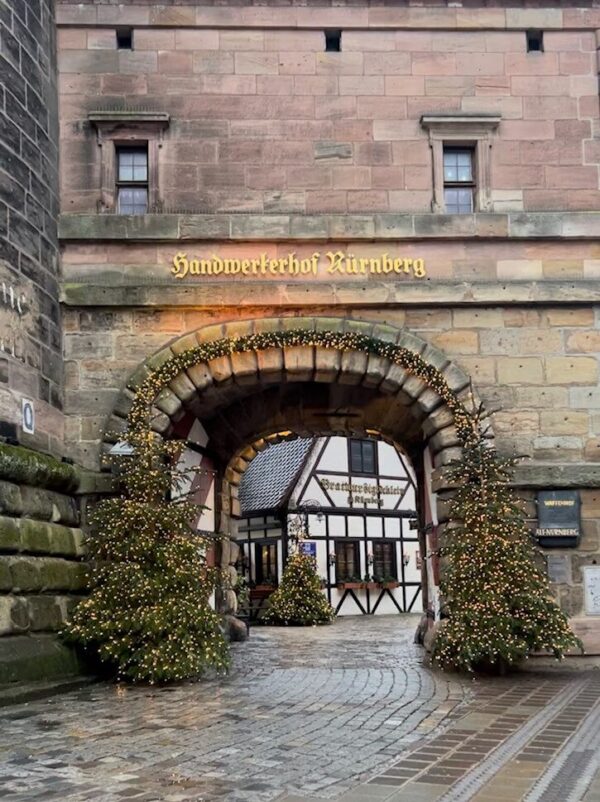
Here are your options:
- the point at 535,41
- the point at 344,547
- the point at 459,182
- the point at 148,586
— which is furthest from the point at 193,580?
the point at 344,547

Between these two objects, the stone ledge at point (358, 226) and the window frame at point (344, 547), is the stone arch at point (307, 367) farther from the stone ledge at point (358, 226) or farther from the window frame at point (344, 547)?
the window frame at point (344, 547)

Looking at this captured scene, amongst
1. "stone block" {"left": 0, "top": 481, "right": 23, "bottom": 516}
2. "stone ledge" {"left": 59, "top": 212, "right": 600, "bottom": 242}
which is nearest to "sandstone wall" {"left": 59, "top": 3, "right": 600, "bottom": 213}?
"stone ledge" {"left": 59, "top": 212, "right": 600, "bottom": 242}

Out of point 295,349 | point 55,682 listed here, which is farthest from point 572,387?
point 55,682

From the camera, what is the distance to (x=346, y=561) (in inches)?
982

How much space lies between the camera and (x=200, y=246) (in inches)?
449

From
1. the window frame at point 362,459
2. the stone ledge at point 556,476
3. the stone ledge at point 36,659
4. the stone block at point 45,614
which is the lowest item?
the stone ledge at point 36,659

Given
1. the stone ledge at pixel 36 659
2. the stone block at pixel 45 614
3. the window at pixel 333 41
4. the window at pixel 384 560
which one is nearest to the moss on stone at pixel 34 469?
the stone block at pixel 45 614

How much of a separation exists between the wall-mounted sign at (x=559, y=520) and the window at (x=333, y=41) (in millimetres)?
5833

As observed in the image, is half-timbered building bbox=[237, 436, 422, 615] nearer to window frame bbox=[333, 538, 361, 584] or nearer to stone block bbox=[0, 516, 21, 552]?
window frame bbox=[333, 538, 361, 584]

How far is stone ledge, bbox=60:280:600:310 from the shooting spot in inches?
444

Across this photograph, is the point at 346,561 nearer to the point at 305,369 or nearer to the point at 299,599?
the point at 299,599

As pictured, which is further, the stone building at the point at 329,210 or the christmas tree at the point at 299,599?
the christmas tree at the point at 299,599

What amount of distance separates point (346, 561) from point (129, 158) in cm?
1513

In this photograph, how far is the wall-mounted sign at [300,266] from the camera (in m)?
11.4
